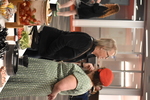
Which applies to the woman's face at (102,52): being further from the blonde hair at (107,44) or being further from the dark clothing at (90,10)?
the dark clothing at (90,10)

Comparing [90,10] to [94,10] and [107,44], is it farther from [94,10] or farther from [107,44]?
[107,44]

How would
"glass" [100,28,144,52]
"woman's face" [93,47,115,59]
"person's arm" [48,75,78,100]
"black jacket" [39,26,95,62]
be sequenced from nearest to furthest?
"person's arm" [48,75,78,100] < "black jacket" [39,26,95,62] < "woman's face" [93,47,115,59] < "glass" [100,28,144,52]

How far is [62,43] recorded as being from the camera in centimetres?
259

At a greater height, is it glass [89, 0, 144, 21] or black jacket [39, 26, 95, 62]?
glass [89, 0, 144, 21]

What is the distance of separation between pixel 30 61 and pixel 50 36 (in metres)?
0.53

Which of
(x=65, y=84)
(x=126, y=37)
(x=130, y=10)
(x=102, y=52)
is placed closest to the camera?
(x=65, y=84)

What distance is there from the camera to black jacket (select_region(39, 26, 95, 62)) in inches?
102

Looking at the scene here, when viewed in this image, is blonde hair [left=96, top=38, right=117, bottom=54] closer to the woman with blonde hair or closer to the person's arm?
the person's arm

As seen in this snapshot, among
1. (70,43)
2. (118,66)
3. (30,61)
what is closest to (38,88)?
(30,61)

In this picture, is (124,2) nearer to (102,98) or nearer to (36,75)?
(102,98)

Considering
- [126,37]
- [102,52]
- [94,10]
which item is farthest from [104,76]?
[126,37]

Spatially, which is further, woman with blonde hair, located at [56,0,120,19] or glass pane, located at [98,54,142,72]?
glass pane, located at [98,54,142,72]

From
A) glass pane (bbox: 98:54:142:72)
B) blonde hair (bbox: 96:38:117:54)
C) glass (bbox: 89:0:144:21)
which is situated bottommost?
glass pane (bbox: 98:54:142:72)

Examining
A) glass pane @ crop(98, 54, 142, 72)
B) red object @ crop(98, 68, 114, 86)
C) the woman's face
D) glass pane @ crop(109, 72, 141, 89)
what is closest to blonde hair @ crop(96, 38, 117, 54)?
the woman's face
